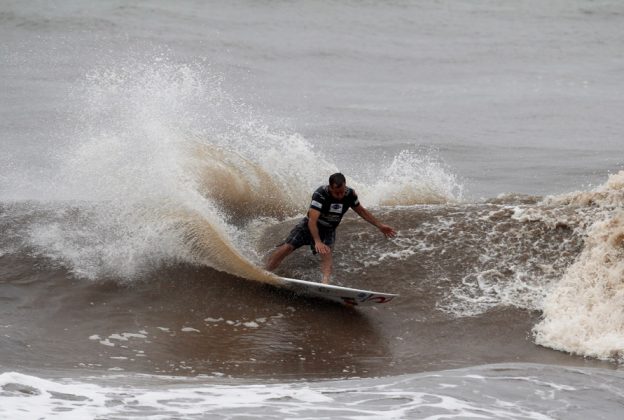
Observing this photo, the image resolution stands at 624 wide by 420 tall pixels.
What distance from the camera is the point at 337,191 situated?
33.6 feet

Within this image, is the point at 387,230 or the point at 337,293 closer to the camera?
the point at 337,293

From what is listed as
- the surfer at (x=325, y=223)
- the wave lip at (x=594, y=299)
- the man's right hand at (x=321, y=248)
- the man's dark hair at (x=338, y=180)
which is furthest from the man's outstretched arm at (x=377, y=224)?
the wave lip at (x=594, y=299)

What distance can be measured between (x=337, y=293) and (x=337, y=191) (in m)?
1.23

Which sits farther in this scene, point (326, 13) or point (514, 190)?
point (326, 13)

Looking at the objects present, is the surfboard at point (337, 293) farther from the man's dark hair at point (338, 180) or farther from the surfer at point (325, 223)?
the man's dark hair at point (338, 180)

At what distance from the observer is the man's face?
10.2m

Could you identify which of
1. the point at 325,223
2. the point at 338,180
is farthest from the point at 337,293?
the point at 338,180

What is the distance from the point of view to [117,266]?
35.3 feet

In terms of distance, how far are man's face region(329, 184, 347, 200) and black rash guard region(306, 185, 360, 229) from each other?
4 centimetres

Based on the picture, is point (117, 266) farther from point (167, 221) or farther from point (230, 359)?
point (230, 359)

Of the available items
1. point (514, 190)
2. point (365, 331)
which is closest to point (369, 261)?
point (365, 331)

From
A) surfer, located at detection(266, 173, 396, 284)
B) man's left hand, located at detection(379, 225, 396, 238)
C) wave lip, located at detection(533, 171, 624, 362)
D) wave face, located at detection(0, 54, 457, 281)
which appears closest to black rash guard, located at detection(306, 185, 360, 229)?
surfer, located at detection(266, 173, 396, 284)

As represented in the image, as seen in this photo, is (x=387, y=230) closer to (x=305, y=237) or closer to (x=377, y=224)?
(x=377, y=224)

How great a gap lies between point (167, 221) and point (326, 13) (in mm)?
24274
